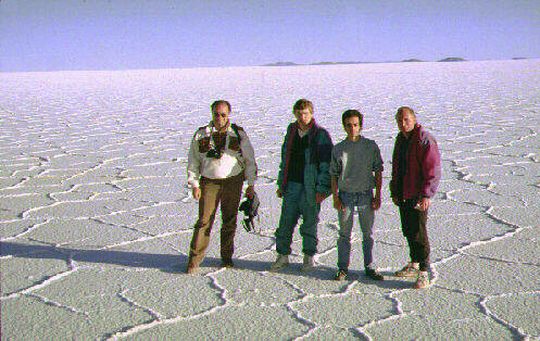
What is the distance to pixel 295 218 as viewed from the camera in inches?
127

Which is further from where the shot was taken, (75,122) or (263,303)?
(75,122)

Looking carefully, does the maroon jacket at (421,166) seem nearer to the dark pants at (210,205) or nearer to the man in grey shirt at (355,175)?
the man in grey shirt at (355,175)

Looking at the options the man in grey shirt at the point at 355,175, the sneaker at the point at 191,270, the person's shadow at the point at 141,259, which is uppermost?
the man in grey shirt at the point at 355,175

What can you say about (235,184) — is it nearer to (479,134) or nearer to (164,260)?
(164,260)

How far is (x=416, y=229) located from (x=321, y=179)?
1.63 ft

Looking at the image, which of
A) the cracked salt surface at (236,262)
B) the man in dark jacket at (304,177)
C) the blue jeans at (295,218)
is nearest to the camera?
the cracked salt surface at (236,262)

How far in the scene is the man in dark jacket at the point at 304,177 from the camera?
9.95 ft

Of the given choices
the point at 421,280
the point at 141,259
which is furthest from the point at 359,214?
the point at 141,259

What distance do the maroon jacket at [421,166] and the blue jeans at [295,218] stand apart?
49cm

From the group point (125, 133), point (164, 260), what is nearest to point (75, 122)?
point (125, 133)

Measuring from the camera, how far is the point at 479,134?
8.62 metres

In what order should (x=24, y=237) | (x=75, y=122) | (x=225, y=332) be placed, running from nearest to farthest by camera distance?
1. (x=225, y=332)
2. (x=24, y=237)
3. (x=75, y=122)

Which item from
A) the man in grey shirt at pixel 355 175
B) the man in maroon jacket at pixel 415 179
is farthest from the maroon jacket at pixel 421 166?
the man in grey shirt at pixel 355 175

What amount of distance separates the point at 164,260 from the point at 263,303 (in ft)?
2.80
